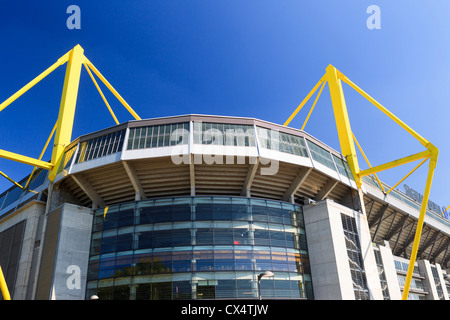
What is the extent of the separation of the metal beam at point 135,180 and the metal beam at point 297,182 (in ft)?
49.5

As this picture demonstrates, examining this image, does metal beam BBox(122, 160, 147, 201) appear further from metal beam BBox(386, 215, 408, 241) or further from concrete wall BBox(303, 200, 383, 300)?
metal beam BBox(386, 215, 408, 241)

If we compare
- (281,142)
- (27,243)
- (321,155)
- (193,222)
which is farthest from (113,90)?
(321,155)

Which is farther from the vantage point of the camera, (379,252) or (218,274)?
(379,252)

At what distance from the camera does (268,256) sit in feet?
109

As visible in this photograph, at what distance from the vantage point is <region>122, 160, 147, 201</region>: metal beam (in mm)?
34562

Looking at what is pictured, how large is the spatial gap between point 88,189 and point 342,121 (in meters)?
30.2

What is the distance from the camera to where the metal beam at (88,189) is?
36.3 m

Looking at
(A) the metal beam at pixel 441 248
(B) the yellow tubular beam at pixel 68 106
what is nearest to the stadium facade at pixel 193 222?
(B) the yellow tubular beam at pixel 68 106

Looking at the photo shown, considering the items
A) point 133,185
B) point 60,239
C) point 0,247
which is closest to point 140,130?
point 133,185

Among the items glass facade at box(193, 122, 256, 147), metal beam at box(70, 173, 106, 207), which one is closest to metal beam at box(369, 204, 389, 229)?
glass facade at box(193, 122, 256, 147)

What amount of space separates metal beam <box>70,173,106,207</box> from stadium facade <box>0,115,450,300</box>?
11 centimetres
